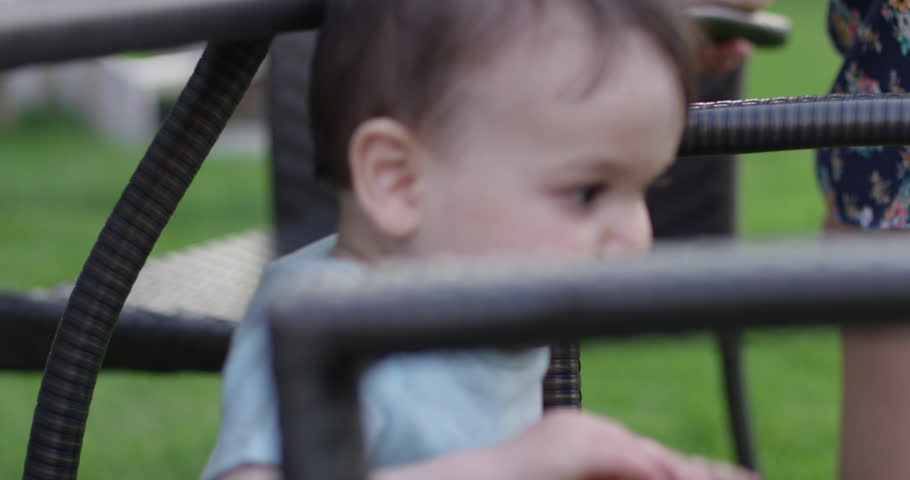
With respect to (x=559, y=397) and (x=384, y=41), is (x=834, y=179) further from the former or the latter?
(x=384, y=41)

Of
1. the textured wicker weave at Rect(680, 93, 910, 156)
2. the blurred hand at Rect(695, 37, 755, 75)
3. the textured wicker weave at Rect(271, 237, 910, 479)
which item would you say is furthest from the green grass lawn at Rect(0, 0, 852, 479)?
the textured wicker weave at Rect(271, 237, 910, 479)

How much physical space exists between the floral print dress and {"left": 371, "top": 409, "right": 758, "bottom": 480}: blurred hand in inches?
40.1

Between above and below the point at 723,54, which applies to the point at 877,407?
below

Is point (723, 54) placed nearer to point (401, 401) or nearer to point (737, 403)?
point (737, 403)

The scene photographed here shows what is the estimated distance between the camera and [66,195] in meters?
4.97

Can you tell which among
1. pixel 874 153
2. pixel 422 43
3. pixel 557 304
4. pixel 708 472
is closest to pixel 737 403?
pixel 874 153

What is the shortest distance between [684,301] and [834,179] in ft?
A: 4.09

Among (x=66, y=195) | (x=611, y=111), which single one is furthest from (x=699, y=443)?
(x=66, y=195)

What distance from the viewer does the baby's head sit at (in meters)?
1.00

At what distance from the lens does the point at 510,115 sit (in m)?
1.00

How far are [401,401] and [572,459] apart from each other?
18 centimetres

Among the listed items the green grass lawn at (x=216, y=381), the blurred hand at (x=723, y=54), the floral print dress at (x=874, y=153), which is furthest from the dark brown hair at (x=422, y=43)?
the blurred hand at (x=723, y=54)

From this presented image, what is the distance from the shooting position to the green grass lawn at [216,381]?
9.26 feet

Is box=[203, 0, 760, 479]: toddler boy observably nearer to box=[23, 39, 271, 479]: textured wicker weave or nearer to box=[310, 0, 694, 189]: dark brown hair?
box=[310, 0, 694, 189]: dark brown hair
